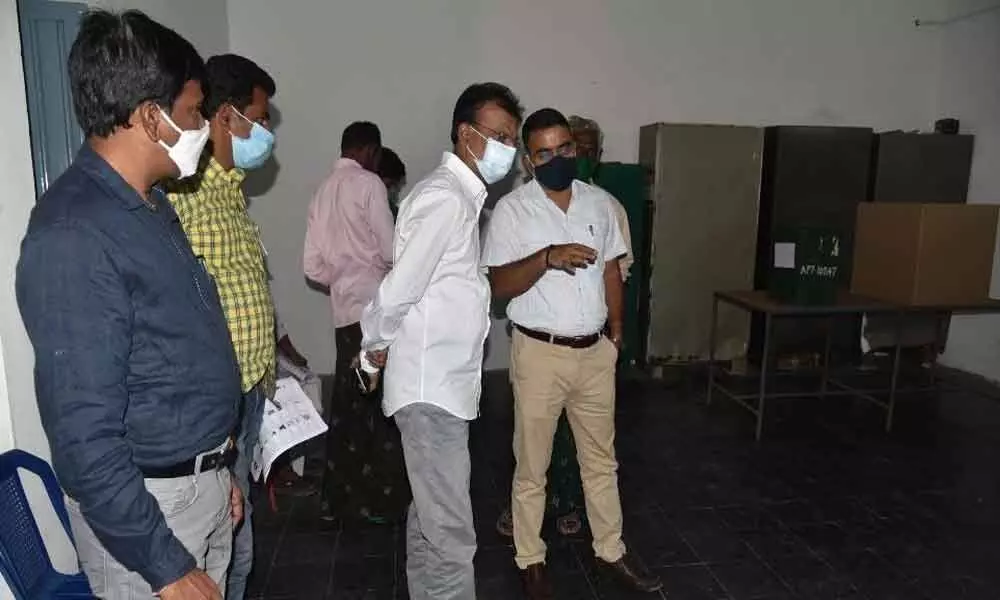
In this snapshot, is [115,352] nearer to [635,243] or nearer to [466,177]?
[466,177]

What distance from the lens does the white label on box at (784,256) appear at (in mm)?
3782

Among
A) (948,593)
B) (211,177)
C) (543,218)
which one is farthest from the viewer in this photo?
(948,593)

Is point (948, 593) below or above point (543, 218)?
below

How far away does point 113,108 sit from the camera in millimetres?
1033

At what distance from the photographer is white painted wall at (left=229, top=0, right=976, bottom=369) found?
4.68 meters

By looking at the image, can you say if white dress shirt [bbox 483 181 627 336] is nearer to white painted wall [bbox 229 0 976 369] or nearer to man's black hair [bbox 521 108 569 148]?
man's black hair [bbox 521 108 569 148]

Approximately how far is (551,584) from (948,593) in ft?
4.76

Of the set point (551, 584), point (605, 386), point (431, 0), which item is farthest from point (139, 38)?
point (431, 0)

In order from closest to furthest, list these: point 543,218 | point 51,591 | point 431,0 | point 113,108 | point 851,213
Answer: point 113,108, point 51,591, point 543,218, point 431,0, point 851,213

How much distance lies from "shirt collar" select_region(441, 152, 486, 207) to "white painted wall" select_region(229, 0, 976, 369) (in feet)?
10.2

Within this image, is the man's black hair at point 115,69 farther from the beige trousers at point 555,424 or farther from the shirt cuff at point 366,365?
the beige trousers at point 555,424

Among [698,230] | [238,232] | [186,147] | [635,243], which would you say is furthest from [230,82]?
[698,230]

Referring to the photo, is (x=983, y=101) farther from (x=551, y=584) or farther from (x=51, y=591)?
(x=51, y=591)

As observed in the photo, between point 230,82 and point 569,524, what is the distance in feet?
6.89
